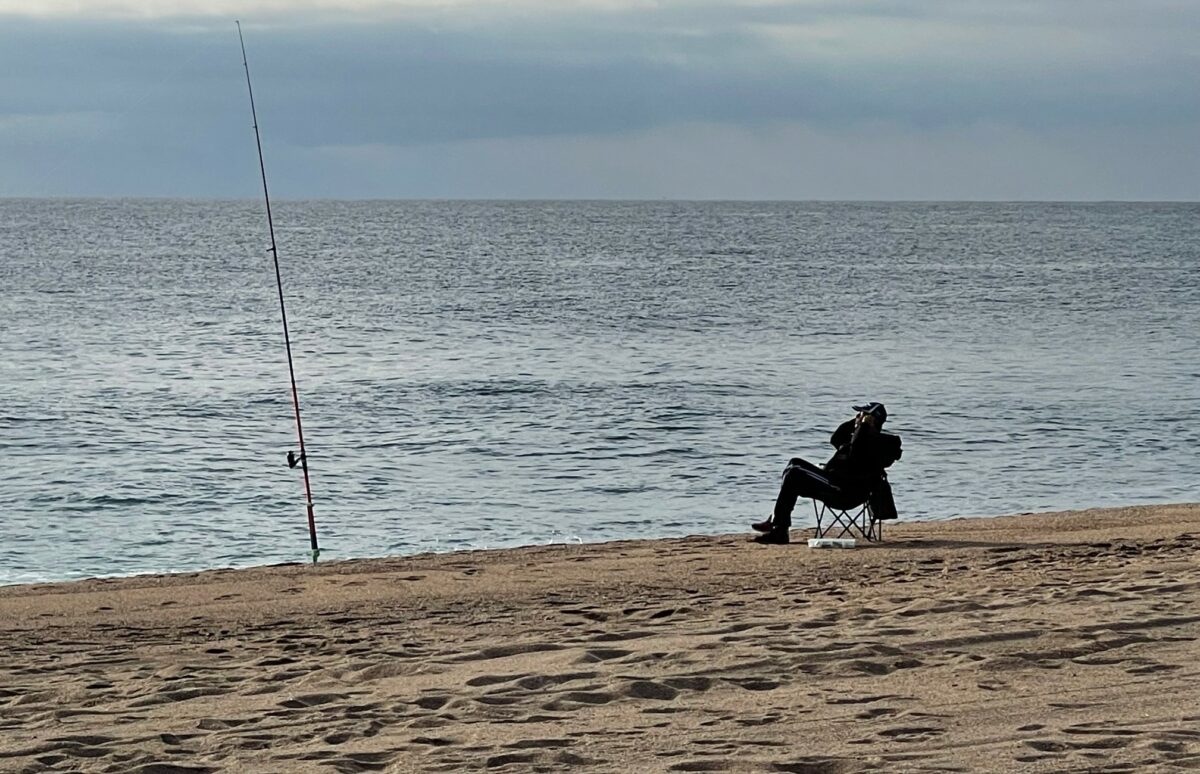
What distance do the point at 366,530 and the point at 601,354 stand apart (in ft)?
56.2

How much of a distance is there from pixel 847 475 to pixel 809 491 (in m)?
0.30

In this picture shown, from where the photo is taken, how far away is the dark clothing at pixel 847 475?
10180 mm

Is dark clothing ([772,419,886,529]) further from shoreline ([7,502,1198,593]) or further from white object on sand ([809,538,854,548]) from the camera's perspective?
shoreline ([7,502,1198,593])

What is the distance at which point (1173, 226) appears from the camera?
144m

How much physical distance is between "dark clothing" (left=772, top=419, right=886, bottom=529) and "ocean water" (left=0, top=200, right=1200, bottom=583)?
2702 mm

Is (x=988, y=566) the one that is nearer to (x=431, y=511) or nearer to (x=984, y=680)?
(x=984, y=680)

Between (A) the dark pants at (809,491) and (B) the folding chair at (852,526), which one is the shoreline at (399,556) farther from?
(A) the dark pants at (809,491)

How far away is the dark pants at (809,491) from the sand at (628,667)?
0.69 m

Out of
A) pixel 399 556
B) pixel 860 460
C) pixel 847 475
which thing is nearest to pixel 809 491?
pixel 847 475

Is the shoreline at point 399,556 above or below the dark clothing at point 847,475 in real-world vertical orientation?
below

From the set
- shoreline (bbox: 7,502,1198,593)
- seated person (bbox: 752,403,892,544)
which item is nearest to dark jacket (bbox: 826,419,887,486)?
seated person (bbox: 752,403,892,544)

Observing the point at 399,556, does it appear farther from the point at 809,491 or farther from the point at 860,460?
the point at 860,460

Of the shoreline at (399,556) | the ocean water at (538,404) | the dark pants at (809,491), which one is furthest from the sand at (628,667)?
the ocean water at (538,404)

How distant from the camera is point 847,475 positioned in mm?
10242
